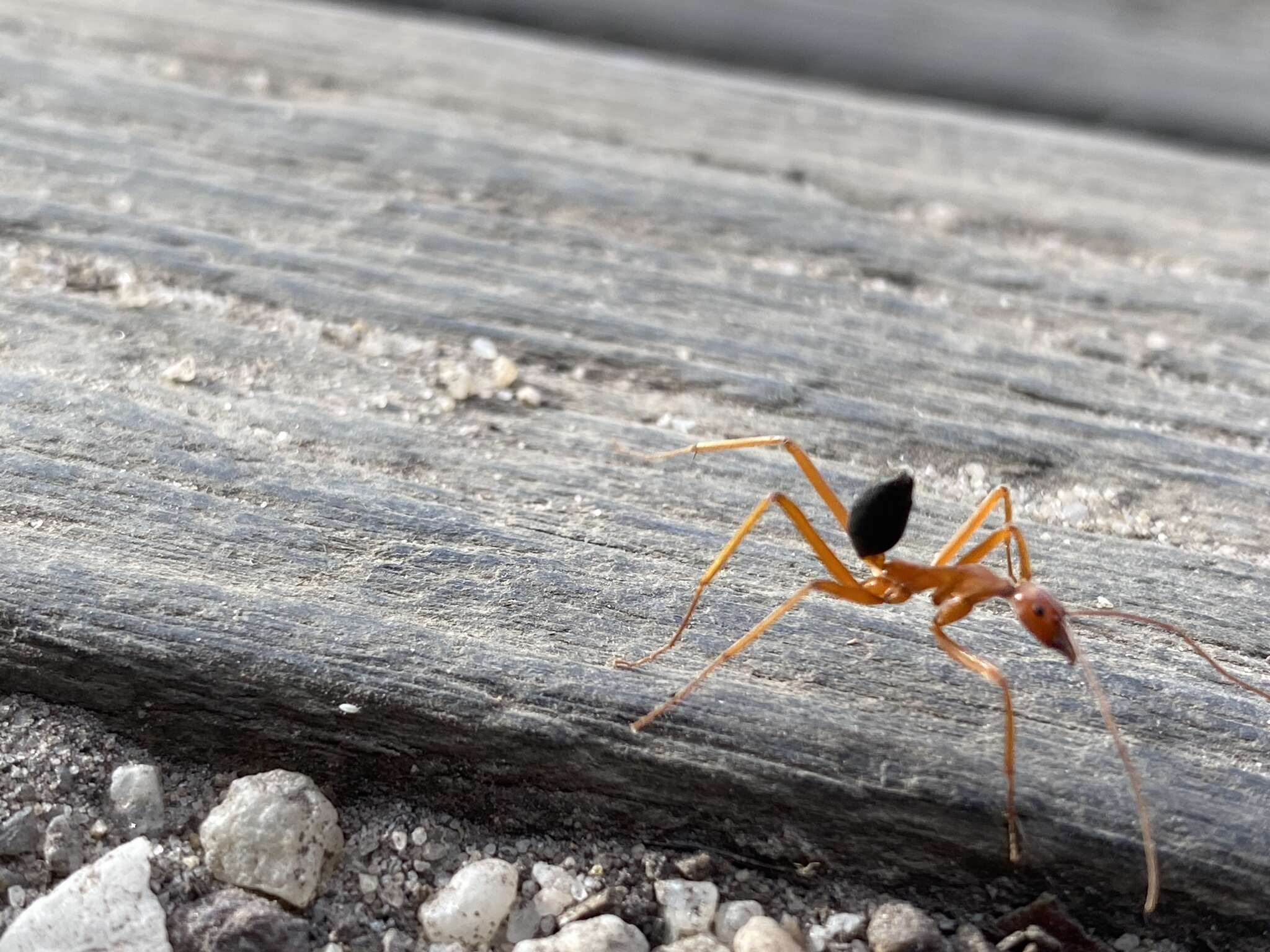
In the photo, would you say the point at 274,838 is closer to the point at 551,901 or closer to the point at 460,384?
the point at 551,901

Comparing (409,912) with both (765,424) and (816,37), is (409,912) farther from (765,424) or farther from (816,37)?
(816,37)

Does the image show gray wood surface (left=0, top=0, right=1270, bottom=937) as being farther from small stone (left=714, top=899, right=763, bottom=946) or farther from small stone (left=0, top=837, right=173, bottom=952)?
small stone (left=0, top=837, right=173, bottom=952)

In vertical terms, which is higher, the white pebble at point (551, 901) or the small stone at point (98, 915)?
the white pebble at point (551, 901)

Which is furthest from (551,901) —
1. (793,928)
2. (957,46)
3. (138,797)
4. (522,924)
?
(957,46)

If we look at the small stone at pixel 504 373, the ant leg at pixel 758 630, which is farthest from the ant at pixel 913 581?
the small stone at pixel 504 373

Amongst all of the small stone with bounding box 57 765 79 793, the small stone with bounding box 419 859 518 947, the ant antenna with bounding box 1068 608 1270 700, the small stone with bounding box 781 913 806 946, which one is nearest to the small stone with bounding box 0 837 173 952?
the small stone with bounding box 57 765 79 793

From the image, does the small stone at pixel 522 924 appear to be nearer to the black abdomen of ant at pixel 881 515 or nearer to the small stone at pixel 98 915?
the small stone at pixel 98 915
